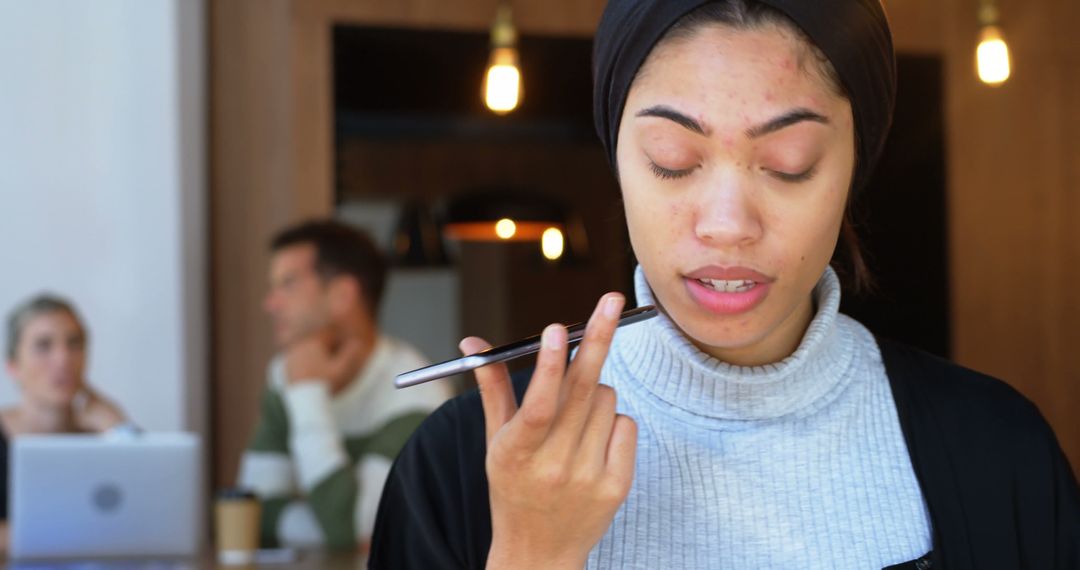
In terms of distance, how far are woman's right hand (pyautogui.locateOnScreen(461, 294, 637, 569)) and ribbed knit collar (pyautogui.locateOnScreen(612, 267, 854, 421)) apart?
19 centimetres

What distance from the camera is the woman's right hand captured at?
0.75 m

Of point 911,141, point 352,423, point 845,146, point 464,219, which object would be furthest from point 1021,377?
point 845,146

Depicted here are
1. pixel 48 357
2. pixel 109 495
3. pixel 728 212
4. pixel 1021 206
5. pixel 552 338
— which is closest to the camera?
pixel 552 338

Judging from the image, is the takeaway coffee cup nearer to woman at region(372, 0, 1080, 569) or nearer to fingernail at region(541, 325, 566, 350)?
woman at region(372, 0, 1080, 569)

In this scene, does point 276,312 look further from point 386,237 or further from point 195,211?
point 386,237

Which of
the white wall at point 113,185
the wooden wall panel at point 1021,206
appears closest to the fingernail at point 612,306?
the white wall at point 113,185

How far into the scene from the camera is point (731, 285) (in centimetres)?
91

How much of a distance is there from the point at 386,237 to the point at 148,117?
3380 mm

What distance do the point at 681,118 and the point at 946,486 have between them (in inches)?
13.3

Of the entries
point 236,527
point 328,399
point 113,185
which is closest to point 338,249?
point 328,399

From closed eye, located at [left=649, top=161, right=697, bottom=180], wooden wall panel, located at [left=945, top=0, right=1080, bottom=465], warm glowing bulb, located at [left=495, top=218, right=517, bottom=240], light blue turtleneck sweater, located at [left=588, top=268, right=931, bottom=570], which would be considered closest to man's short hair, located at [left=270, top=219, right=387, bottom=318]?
warm glowing bulb, located at [left=495, top=218, right=517, bottom=240]

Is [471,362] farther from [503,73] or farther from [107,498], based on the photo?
[503,73]

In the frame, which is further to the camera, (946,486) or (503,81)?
(503,81)

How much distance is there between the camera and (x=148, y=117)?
389 centimetres
